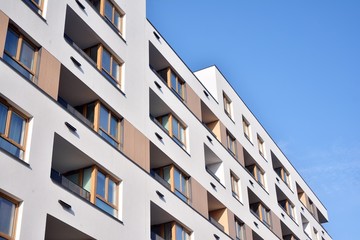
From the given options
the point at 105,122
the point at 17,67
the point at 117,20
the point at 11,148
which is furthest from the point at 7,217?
the point at 117,20

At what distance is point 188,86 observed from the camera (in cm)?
3491

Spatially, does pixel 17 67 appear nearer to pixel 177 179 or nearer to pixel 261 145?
pixel 177 179

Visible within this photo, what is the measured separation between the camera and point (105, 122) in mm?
24656

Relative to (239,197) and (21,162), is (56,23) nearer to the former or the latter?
(21,162)

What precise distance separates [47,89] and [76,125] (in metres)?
1.90

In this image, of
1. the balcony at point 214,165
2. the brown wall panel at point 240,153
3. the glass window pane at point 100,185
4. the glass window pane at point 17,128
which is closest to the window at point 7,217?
the glass window pane at point 17,128

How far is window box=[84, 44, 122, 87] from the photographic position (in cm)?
2584

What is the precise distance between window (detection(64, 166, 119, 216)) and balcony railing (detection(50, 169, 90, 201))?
0.94 ft

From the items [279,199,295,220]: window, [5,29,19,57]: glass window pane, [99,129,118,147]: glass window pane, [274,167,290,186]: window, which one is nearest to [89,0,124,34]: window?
[99,129,118,147]: glass window pane

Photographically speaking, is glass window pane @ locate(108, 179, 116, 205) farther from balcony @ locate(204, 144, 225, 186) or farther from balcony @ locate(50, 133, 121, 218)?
balcony @ locate(204, 144, 225, 186)

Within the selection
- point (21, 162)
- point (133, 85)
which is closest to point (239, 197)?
point (133, 85)

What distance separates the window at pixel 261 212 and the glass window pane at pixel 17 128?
2358 cm

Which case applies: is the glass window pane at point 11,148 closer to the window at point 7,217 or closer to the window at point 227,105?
the window at point 7,217

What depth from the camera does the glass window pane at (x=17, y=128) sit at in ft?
62.1
